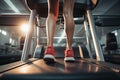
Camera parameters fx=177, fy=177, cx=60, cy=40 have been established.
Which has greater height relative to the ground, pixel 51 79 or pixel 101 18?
pixel 101 18

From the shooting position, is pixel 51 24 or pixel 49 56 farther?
pixel 51 24

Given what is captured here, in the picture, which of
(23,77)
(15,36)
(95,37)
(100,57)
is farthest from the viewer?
(15,36)

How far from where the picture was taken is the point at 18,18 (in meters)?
3.27

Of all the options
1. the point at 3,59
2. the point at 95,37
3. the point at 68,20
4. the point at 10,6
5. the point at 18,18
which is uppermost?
the point at 10,6

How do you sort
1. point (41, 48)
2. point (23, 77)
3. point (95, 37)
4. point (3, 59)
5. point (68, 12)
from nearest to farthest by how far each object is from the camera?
point (23, 77)
point (68, 12)
point (95, 37)
point (41, 48)
point (3, 59)

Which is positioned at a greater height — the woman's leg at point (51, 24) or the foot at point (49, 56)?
the woman's leg at point (51, 24)

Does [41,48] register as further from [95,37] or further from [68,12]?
[68,12]

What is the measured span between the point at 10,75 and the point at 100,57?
1080mm

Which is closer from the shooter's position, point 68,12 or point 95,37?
point 68,12

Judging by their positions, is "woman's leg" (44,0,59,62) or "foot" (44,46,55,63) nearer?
"foot" (44,46,55,63)

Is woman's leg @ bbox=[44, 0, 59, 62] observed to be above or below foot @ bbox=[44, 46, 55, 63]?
above

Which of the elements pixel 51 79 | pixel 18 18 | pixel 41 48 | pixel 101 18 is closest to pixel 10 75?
pixel 51 79

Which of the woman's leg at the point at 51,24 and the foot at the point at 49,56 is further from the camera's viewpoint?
the woman's leg at the point at 51,24

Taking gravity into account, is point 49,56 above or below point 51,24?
below
